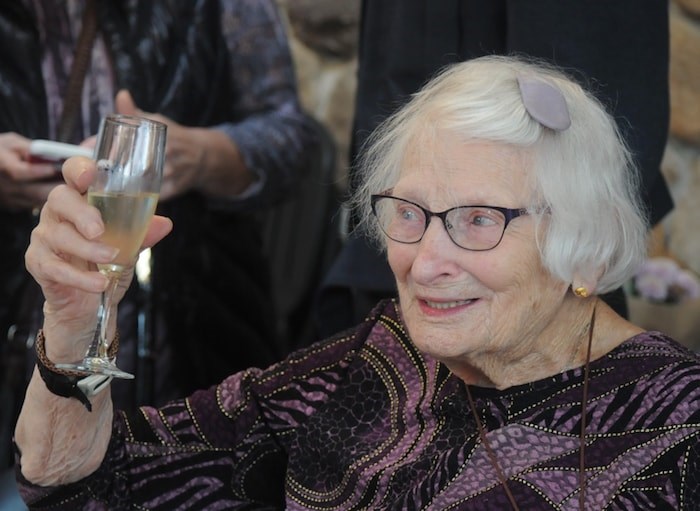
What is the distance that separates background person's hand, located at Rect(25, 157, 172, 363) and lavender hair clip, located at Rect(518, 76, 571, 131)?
0.54 metres

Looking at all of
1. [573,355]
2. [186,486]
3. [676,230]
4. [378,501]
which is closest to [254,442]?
[186,486]

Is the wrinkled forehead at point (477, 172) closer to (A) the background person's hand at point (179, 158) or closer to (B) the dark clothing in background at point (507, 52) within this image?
(B) the dark clothing in background at point (507, 52)

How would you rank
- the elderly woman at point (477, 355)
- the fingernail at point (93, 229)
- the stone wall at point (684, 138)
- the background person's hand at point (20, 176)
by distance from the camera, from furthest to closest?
the stone wall at point (684, 138) < the background person's hand at point (20, 176) < the elderly woman at point (477, 355) < the fingernail at point (93, 229)

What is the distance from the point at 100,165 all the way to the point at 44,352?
31 centimetres

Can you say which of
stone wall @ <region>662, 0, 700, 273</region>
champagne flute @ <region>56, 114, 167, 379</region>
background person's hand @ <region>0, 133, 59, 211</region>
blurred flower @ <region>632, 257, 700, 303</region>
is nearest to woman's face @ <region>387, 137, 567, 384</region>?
champagne flute @ <region>56, 114, 167, 379</region>

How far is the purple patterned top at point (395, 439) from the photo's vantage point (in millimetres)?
1569

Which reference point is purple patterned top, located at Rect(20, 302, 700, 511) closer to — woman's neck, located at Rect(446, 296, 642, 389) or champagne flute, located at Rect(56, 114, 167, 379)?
woman's neck, located at Rect(446, 296, 642, 389)

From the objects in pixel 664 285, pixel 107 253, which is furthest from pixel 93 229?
pixel 664 285

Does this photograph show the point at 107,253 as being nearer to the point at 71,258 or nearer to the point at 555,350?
the point at 71,258

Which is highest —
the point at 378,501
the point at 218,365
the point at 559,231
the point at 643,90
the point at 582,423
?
the point at 643,90

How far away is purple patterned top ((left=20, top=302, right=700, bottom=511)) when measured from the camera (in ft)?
5.15

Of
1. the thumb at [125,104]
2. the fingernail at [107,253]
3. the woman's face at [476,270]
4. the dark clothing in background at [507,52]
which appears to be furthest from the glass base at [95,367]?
the thumb at [125,104]

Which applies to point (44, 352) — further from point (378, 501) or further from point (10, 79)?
point (10, 79)

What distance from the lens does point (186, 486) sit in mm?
1848
